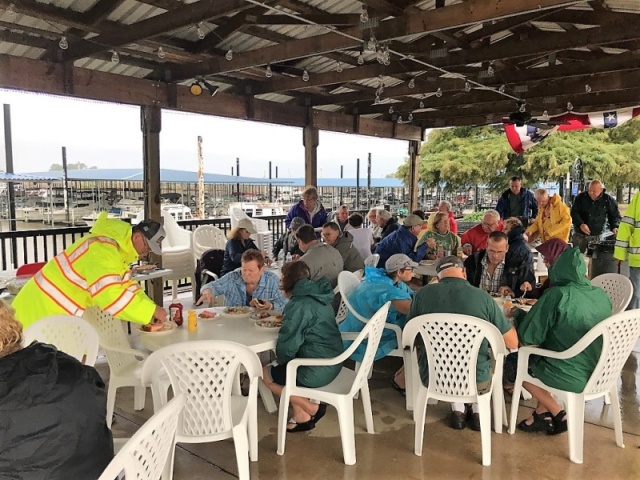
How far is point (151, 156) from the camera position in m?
6.55

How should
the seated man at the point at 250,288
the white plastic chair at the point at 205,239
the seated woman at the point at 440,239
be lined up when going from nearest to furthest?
the seated man at the point at 250,288 → the seated woman at the point at 440,239 → the white plastic chair at the point at 205,239

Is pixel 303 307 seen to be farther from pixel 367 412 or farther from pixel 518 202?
pixel 518 202

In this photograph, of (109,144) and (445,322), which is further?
(109,144)

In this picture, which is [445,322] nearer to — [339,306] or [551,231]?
[339,306]

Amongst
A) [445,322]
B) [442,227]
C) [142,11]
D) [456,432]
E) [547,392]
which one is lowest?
[456,432]

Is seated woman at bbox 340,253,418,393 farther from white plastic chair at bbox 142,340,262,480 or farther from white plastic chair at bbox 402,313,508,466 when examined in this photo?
white plastic chair at bbox 142,340,262,480

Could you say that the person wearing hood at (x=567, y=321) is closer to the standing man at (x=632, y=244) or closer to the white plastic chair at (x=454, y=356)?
the white plastic chair at (x=454, y=356)

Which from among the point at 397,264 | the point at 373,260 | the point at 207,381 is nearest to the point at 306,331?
the point at 207,381

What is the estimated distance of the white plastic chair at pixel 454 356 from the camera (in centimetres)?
284

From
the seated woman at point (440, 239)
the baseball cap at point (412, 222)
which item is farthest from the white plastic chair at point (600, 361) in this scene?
the baseball cap at point (412, 222)

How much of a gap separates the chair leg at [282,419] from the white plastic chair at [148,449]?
1.32m

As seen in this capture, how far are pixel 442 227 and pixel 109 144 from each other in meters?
22.9

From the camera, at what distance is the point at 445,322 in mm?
2869

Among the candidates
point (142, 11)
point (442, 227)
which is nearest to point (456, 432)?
point (442, 227)
